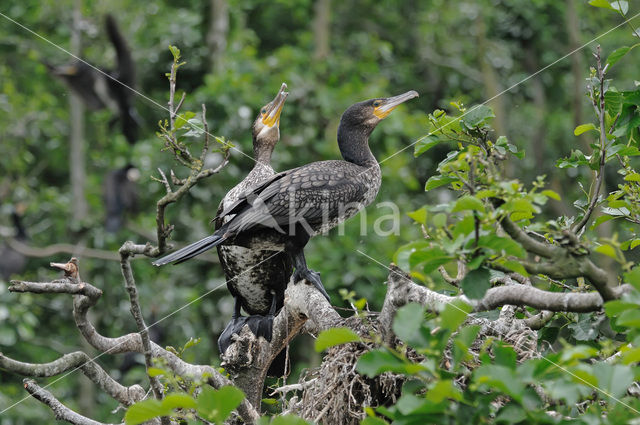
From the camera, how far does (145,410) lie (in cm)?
218

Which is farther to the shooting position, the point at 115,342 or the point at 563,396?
the point at 115,342

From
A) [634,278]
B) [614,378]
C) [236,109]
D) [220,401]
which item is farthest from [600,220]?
[236,109]

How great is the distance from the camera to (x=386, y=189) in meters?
8.72

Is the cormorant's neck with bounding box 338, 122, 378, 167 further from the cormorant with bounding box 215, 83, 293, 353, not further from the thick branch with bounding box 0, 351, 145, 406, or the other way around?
the thick branch with bounding box 0, 351, 145, 406

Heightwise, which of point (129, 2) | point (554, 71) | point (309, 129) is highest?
point (129, 2)

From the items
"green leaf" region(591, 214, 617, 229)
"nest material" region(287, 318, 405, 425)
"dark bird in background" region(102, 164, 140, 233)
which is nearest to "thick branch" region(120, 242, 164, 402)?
"nest material" region(287, 318, 405, 425)

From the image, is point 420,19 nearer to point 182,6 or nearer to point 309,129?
point 182,6

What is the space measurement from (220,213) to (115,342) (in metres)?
1.29

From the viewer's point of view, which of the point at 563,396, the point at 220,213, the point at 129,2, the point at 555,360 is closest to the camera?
the point at 563,396

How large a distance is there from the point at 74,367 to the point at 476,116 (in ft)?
6.26

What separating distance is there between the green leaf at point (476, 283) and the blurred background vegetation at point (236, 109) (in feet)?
15.5

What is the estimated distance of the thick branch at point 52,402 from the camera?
3230 millimetres

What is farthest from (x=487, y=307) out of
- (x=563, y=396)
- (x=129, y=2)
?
(x=129, y=2)

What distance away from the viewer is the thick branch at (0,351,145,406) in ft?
10.6
